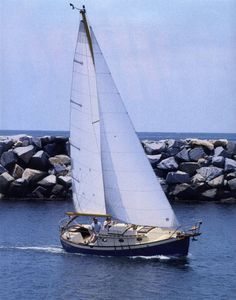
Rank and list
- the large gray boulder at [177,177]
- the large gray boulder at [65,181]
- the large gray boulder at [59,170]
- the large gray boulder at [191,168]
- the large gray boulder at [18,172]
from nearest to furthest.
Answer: the large gray boulder at [177,177], the large gray boulder at [65,181], the large gray boulder at [191,168], the large gray boulder at [59,170], the large gray boulder at [18,172]

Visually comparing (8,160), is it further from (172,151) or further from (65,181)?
(172,151)

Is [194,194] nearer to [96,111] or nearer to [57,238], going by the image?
[57,238]

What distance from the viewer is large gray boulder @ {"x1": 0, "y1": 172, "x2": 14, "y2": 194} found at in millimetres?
68438

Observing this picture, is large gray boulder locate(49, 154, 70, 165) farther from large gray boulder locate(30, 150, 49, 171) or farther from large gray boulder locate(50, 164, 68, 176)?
large gray boulder locate(50, 164, 68, 176)

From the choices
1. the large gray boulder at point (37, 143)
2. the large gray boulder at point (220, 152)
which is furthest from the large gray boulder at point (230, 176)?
the large gray boulder at point (37, 143)

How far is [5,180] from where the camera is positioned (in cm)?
6844

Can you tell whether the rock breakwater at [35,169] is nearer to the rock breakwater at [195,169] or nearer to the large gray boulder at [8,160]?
the large gray boulder at [8,160]

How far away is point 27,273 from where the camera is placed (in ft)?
129

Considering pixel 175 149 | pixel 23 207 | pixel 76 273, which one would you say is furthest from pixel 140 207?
pixel 175 149

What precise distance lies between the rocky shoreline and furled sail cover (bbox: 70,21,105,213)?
23.6m

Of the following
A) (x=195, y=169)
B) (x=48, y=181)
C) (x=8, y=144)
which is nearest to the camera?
(x=48, y=181)

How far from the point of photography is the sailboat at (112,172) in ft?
136

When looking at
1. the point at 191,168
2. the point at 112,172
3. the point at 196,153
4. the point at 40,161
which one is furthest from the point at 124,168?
the point at 196,153

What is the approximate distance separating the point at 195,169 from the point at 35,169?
13559mm
